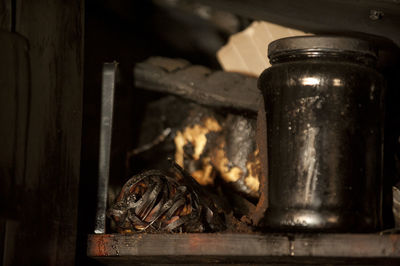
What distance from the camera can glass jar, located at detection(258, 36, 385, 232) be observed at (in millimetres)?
839

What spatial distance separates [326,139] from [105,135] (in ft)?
1.29

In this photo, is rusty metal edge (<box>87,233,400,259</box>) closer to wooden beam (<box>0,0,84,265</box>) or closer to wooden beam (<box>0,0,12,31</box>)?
wooden beam (<box>0,0,84,265</box>)

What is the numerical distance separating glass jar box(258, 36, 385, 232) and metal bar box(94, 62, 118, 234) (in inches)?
11.3

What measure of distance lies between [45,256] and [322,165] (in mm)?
413

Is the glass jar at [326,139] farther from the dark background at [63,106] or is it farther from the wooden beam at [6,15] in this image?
the wooden beam at [6,15]

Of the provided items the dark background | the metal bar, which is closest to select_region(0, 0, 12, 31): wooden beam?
the dark background

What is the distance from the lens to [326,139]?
845 mm

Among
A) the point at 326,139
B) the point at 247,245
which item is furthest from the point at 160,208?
the point at 326,139

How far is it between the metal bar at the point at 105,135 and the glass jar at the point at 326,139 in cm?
29

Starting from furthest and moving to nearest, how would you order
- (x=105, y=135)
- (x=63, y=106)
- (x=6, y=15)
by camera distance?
(x=105, y=135) < (x=63, y=106) < (x=6, y=15)

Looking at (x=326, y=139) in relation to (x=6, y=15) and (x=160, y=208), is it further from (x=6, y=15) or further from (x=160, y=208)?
(x=6, y=15)

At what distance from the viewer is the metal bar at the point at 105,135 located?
3.33ft

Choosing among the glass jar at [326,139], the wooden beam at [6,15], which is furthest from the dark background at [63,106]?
the glass jar at [326,139]

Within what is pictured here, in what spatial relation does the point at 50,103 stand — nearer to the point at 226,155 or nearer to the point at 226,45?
the point at 226,155
